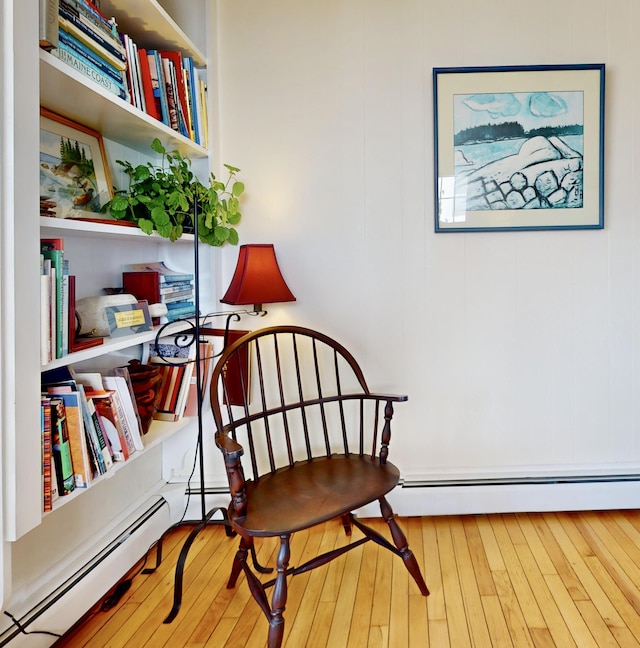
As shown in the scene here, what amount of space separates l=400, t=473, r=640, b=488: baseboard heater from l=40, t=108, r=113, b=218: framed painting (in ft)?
5.62

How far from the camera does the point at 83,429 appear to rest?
147 centimetres

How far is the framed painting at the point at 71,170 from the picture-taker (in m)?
1.59

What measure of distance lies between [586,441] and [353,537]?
1152mm

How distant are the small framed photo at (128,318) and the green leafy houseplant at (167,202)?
0.27 m

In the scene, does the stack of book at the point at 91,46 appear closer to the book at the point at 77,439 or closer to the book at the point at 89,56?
the book at the point at 89,56

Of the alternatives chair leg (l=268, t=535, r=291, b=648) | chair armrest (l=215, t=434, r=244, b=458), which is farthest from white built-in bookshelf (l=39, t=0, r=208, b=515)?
chair leg (l=268, t=535, r=291, b=648)

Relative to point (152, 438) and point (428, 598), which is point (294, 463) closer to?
point (152, 438)

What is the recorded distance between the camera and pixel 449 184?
2322mm

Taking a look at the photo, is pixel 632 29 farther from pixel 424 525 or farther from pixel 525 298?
pixel 424 525

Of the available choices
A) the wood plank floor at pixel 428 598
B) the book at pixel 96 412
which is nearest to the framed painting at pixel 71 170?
the book at pixel 96 412

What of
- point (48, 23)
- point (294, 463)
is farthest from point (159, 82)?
point (294, 463)

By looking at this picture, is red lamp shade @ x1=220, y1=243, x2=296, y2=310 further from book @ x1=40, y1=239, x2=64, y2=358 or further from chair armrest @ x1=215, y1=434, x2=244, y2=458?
book @ x1=40, y1=239, x2=64, y2=358

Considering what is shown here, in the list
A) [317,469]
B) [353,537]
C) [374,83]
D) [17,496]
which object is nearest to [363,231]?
[374,83]

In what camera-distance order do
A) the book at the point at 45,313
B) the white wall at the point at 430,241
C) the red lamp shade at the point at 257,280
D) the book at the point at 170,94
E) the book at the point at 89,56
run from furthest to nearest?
the white wall at the point at 430,241 < the red lamp shade at the point at 257,280 < the book at the point at 170,94 < the book at the point at 89,56 < the book at the point at 45,313
